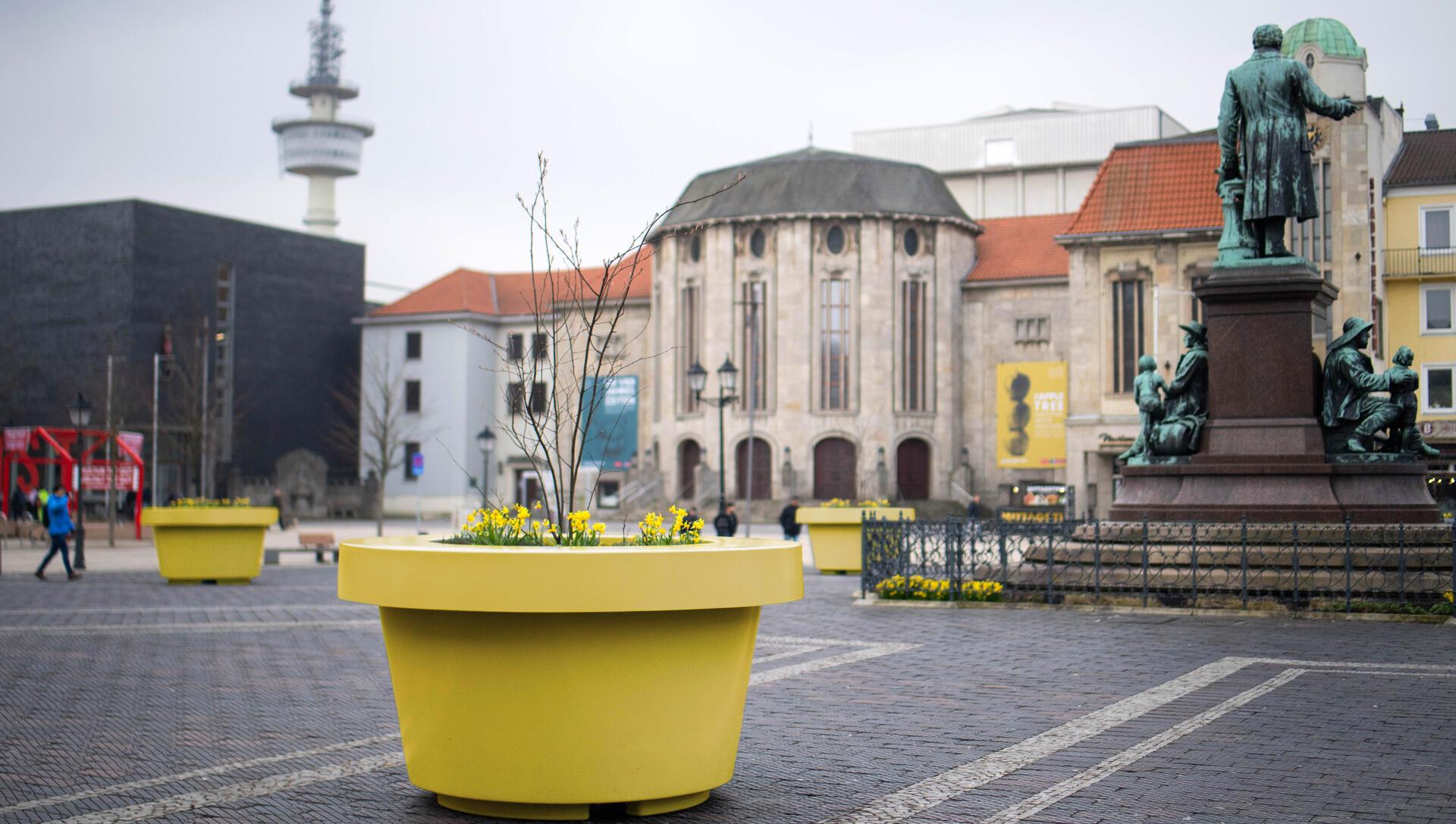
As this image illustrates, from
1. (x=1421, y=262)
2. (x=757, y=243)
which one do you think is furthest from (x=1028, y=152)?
(x=1421, y=262)

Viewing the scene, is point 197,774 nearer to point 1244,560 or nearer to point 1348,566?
point 1244,560

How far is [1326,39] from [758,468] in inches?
1147

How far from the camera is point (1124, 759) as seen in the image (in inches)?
292

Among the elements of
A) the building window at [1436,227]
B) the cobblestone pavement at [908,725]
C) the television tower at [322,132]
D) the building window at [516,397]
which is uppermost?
the television tower at [322,132]

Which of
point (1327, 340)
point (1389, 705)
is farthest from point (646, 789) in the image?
point (1327, 340)

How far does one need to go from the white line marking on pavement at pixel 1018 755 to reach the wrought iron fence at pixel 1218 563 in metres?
4.80

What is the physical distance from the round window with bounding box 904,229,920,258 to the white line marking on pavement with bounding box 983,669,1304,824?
57.8 metres

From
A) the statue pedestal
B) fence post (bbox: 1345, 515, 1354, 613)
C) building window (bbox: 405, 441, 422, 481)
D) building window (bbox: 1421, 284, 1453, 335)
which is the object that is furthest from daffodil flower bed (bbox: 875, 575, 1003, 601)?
building window (bbox: 405, 441, 422, 481)

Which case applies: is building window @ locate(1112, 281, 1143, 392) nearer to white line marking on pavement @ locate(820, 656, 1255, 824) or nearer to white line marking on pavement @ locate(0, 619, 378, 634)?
white line marking on pavement @ locate(0, 619, 378, 634)

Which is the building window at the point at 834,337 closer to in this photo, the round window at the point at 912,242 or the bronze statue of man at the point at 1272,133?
the round window at the point at 912,242

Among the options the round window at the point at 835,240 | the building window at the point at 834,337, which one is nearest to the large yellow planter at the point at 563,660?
the building window at the point at 834,337

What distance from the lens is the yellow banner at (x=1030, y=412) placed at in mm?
61719

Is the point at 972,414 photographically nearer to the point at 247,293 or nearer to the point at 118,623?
the point at 247,293

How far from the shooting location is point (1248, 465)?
15.9m
